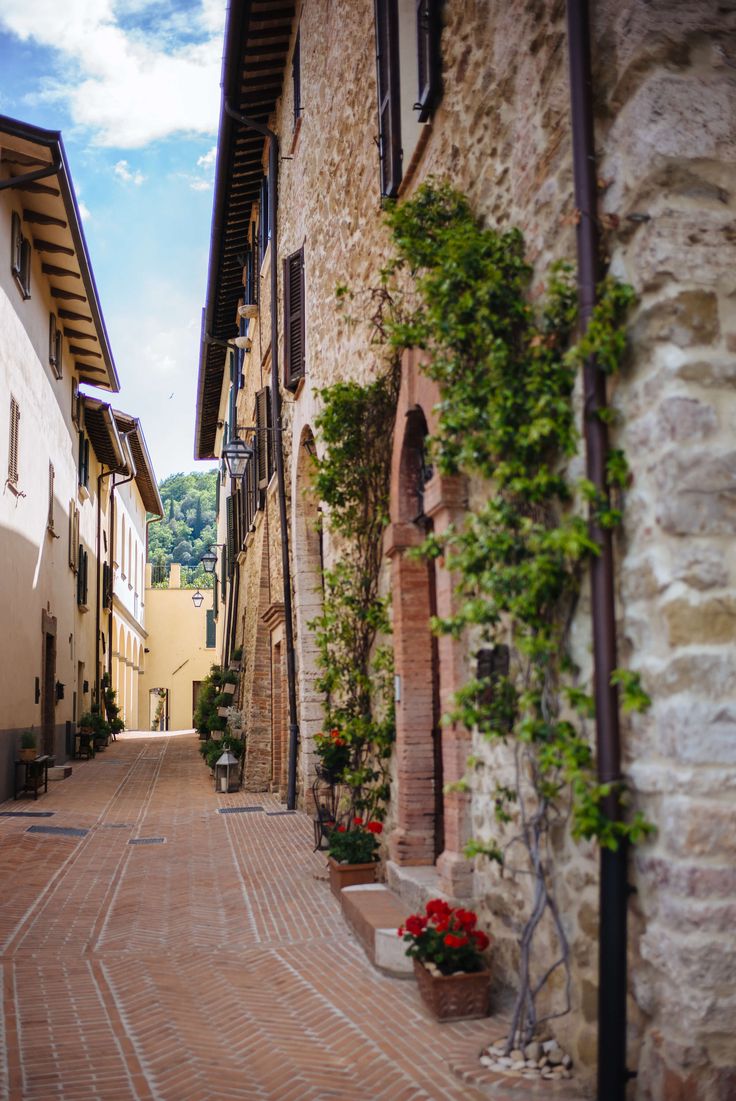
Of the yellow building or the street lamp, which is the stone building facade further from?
the yellow building

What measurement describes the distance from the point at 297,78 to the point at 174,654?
30247 millimetres

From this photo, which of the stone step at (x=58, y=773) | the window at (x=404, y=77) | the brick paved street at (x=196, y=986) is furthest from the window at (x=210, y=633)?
the window at (x=404, y=77)

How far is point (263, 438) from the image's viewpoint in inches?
645

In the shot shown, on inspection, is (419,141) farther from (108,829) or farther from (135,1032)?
(108,829)

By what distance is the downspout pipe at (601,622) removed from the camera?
3.91 metres

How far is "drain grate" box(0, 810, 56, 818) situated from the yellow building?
86.8ft

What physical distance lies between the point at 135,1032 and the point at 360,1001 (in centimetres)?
116

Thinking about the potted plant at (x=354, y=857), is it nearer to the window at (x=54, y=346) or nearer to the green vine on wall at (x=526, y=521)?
the green vine on wall at (x=526, y=521)

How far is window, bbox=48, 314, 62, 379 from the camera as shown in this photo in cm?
1850

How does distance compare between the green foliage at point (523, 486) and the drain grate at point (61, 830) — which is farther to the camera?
the drain grate at point (61, 830)

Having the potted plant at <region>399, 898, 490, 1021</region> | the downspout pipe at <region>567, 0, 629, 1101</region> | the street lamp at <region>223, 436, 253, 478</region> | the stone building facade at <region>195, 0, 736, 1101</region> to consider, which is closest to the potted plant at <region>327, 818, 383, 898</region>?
the stone building facade at <region>195, 0, 736, 1101</region>

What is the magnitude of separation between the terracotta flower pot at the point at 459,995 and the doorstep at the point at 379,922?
780 millimetres

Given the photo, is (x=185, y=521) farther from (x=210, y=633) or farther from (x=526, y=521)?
(x=526, y=521)

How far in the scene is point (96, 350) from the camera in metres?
21.5
